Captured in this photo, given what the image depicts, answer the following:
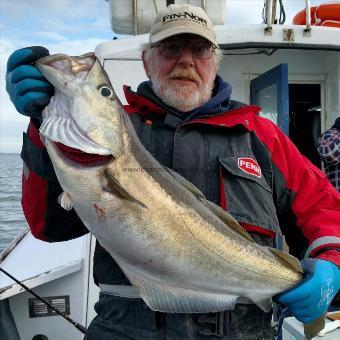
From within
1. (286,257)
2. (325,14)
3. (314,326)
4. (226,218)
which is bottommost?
(314,326)

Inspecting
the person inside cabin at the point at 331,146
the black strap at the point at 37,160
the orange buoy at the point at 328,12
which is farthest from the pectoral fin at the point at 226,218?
the orange buoy at the point at 328,12

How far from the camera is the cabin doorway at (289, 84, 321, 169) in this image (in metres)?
8.62

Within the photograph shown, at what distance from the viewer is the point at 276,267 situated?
7.22 ft

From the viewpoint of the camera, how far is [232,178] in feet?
8.16

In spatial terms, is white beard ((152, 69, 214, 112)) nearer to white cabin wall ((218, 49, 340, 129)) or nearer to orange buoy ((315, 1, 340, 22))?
orange buoy ((315, 1, 340, 22))

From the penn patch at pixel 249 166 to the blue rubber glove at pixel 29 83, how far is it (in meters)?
1.01

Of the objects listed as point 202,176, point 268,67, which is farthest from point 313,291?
point 268,67

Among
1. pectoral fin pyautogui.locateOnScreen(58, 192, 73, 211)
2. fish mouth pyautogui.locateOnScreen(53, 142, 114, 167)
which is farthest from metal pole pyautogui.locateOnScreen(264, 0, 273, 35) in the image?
pectoral fin pyautogui.locateOnScreen(58, 192, 73, 211)

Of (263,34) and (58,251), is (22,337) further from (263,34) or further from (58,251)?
(263,34)

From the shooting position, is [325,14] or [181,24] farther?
[325,14]

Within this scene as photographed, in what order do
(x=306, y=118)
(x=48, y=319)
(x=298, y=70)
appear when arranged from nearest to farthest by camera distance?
1. (x=48, y=319)
2. (x=298, y=70)
3. (x=306, y=118)

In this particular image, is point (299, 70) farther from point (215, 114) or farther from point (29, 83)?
point (29, 83)

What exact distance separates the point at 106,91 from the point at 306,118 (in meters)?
8.22

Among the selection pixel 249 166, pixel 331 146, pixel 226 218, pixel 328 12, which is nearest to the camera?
pixel 226 218
